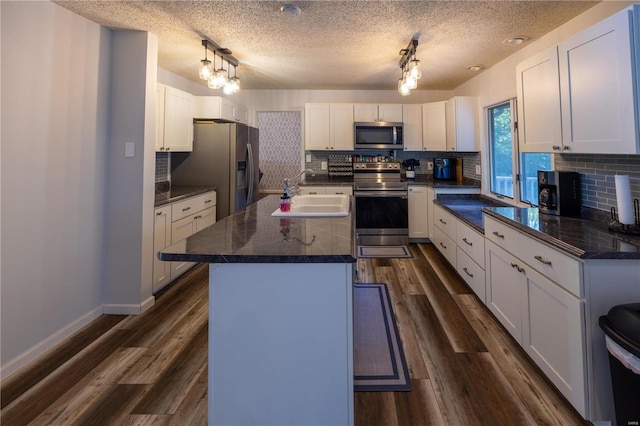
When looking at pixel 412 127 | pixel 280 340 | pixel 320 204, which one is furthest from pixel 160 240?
pixel 412 127

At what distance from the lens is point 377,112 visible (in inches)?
187

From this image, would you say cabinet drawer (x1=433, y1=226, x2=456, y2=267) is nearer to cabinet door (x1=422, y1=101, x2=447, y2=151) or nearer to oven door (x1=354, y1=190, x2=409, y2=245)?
oven door (x1=354, y1=190, x2=409, y2=245)

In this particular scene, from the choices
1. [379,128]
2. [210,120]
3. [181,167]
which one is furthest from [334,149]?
[181,167]

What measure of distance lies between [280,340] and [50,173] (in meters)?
1.96

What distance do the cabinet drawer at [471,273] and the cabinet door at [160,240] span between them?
9.20 ft

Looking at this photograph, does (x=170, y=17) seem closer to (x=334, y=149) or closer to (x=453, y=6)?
(x=453, y=6)

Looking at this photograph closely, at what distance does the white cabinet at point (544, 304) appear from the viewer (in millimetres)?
1431

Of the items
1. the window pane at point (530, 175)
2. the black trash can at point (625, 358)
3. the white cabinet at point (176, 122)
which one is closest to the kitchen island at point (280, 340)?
the black trash can at point (625, 358)

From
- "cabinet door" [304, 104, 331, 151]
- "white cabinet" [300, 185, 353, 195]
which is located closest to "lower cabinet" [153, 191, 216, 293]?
"white cabinet" [300, 185, 353, 195]

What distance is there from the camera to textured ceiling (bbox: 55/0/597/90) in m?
2.25

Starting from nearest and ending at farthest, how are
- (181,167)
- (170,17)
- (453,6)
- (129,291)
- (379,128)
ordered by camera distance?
(453,6)
(170,17)
(129,291)
(181,167)
(379,128)

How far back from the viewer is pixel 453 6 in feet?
7.39

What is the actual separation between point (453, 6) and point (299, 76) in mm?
2299

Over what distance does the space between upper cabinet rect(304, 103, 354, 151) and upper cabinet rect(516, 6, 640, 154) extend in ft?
8.77
